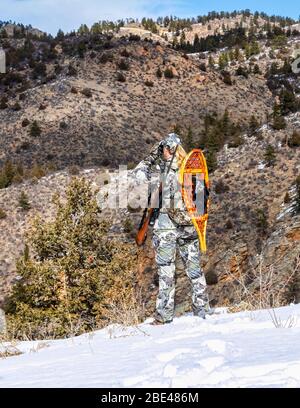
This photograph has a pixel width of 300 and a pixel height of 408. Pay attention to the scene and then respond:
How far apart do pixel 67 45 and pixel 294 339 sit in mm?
49266

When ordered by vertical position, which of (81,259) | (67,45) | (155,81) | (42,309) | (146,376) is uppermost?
(67,45)

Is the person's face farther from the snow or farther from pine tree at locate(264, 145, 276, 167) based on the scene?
pine tree at locate(264, 145, 276, 167)

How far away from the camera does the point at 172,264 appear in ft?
18.5

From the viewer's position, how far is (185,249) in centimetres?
571

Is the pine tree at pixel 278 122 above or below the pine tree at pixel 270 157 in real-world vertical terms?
above

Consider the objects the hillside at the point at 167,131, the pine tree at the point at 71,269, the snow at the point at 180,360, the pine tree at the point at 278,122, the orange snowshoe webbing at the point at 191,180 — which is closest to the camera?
the snow at the point at 180,360

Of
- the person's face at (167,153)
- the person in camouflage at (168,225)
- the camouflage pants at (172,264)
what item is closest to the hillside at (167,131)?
the camouflage pants at (172,264)

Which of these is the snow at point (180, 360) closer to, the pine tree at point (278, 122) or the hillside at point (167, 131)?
the hillside at point (167, 131)

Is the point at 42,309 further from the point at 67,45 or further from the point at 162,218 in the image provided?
the point at 67,45

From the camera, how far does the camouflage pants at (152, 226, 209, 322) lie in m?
5.57

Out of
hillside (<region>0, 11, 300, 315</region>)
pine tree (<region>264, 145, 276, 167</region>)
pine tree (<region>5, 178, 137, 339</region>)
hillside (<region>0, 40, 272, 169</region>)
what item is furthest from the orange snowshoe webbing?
hillside (<region>0, 40, 272, 169</region>)

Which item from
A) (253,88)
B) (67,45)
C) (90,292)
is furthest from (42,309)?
(67,45)

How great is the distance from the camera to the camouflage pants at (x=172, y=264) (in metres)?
5.57

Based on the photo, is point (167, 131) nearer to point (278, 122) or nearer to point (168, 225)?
point (278, 122)
